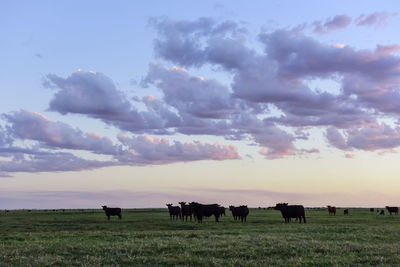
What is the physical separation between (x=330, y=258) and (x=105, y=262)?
8.85 metres

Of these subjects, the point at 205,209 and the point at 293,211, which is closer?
the point at 293,211

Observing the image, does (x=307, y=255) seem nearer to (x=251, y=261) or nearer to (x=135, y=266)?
(x=251, y=261)

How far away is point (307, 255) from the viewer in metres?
17.7

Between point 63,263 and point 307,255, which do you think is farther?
point 307,255

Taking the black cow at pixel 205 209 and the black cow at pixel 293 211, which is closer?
the black cow at pixel 293 211

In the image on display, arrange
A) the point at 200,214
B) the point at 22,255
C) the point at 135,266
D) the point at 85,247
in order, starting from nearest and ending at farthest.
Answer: the point at 135,266, the point at 22,255, the point at 85,247, the point at 200,214

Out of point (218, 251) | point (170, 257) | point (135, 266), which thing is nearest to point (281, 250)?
point (218, 251)

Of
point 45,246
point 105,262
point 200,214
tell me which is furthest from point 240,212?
point 105,262

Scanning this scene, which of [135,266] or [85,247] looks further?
[85,247]

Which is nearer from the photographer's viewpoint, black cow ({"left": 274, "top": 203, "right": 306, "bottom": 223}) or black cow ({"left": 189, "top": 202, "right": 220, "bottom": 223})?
black cow ({"left": 274, "top": 203, "right": 306, "bottom": 223})

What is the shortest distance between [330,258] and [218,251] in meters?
4.68

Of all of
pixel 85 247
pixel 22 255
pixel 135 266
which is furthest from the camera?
pixel 85 247

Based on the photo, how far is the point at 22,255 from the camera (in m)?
18.4

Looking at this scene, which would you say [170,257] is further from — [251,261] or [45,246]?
[45,246]
